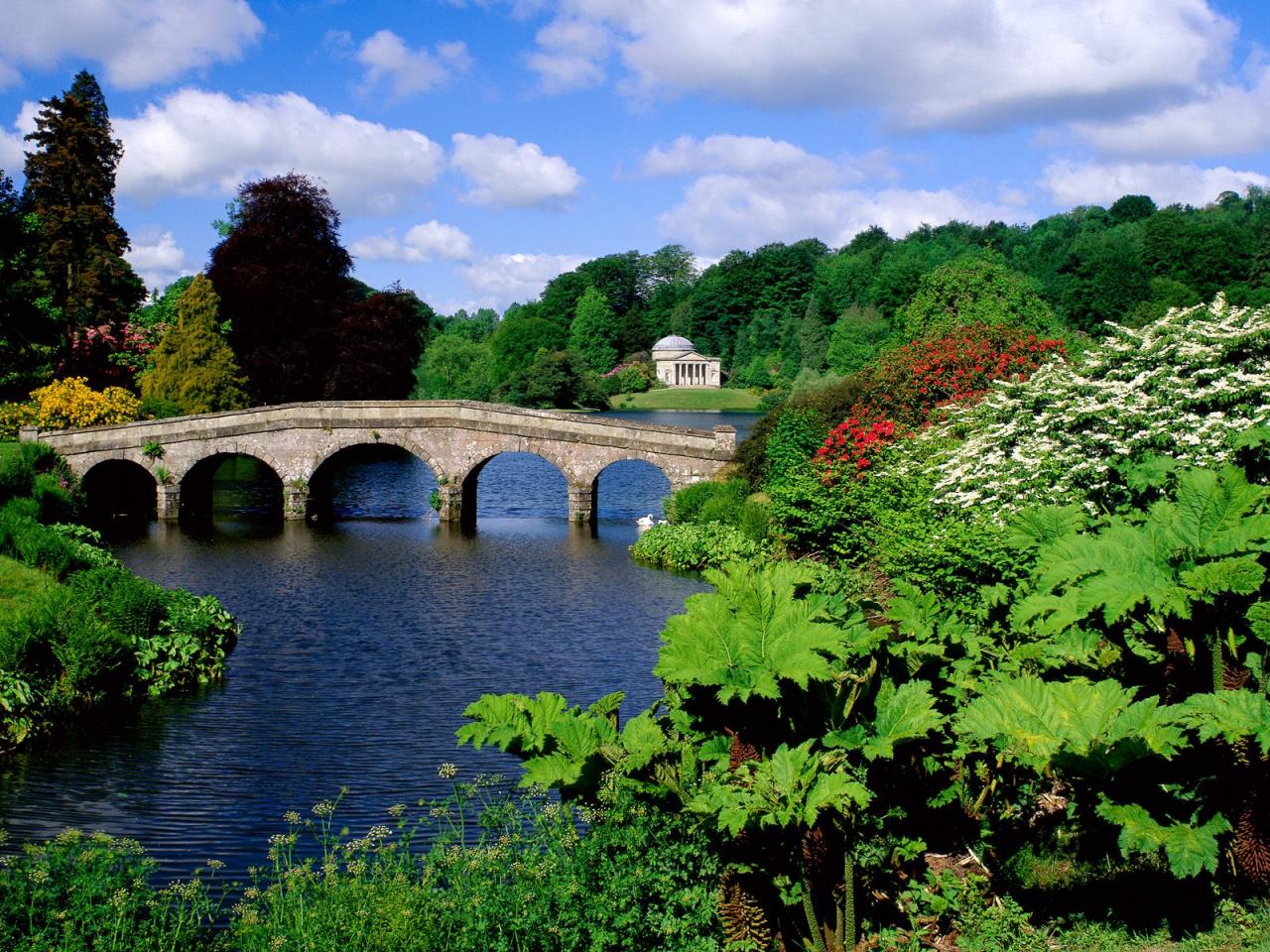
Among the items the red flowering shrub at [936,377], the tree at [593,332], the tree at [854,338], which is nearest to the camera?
the red flowering shrub at [936,377]

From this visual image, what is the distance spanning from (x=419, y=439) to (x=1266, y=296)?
170 feet

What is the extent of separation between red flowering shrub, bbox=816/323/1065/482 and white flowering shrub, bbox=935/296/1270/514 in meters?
5.57

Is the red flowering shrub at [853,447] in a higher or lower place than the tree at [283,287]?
lower

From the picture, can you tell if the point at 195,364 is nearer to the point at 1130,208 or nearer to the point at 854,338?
the point at 854,338

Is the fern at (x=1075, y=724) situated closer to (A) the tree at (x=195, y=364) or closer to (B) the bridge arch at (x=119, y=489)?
(B) the bridge arch at (x=119, y=489)

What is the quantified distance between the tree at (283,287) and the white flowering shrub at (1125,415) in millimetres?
41323

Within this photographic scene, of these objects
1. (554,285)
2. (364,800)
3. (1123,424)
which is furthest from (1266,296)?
(554,285)

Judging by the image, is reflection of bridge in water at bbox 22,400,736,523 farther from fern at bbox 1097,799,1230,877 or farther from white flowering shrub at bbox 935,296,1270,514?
fern at bbox 1097,799,1230,877

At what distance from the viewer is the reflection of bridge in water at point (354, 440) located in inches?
1400

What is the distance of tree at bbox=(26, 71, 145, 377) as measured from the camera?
4584 centimetres

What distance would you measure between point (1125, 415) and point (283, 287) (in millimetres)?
45010

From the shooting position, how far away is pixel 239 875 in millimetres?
10055

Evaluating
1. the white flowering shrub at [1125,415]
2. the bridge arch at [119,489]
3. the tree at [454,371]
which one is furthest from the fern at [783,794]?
the tree at [454,371]

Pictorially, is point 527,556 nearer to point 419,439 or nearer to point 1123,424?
point 419,439
